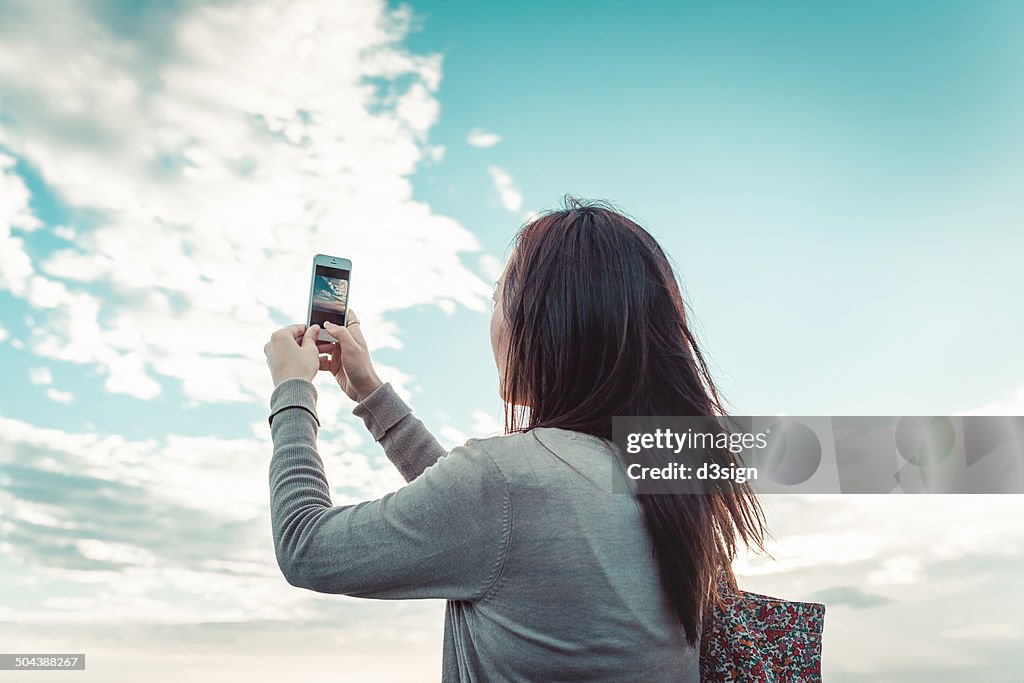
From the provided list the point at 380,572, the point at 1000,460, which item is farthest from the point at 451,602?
the point at 1000,460

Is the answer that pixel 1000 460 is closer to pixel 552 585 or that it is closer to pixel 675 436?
pixel 675 436

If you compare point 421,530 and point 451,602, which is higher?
point 421,530

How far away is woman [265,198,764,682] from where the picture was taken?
1514 mm

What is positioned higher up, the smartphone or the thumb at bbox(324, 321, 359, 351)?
the smartphone

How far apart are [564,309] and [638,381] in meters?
0.23

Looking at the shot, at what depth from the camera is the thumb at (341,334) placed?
8.25ft

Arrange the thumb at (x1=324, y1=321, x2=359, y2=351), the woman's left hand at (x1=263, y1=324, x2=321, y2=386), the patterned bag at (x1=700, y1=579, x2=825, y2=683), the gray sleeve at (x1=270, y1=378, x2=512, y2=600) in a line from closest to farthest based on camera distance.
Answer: the gray sleeve at (x1=270, y1=378, x2=512, y2=600) < the patterned bag at (x1=700, y1=579, x2=825, y2=683) < the woman's left hand at (x1=263, y1=324, x2=321, y2=386) < the thumb at (x1=324, y1=321, x2=359, y2=351)

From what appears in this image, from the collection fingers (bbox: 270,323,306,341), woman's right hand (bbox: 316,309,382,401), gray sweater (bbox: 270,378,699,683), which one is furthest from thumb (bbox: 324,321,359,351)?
gray sweater (bbox: 270,378,699,683)

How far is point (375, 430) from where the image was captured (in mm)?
2631

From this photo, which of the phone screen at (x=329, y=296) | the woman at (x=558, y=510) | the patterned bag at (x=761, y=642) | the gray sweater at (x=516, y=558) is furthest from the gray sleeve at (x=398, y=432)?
the patterned bag at (x=761, y=642)

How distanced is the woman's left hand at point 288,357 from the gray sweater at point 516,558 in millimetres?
464

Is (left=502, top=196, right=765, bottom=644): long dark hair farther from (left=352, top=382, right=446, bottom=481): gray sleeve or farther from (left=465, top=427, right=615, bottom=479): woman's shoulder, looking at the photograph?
(left=352, top=382, right=446, bottom=481): gray sleeve

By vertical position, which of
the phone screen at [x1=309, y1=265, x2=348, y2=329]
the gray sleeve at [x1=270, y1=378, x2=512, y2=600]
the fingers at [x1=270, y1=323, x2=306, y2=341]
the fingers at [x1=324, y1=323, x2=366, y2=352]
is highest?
the phone screen at [x1=309, y1=265, x2=348, y2=329]

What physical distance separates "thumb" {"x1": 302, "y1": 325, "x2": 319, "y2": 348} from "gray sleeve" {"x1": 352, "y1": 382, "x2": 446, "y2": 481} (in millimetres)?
323
